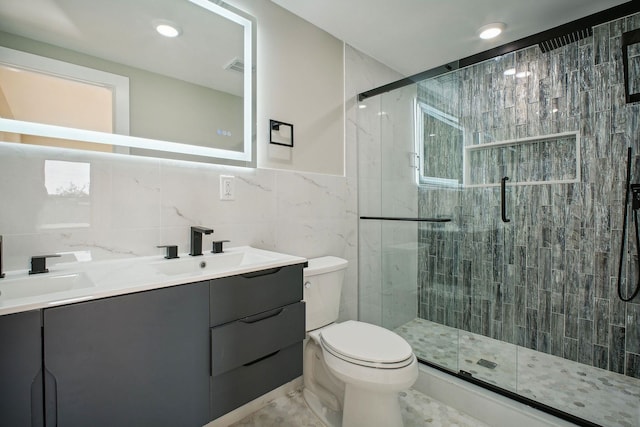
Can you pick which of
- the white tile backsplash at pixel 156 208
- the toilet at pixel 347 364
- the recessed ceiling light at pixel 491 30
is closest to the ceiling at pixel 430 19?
the recessed ceiling light at pixel 491 30

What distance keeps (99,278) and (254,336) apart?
1.87 ft

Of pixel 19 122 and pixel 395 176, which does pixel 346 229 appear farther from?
pixel 19 122

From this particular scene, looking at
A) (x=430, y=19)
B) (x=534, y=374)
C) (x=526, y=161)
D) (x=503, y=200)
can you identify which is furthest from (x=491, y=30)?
(x=534, y=374)

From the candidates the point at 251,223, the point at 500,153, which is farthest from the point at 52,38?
the point at 500,153

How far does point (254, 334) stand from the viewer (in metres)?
1.12

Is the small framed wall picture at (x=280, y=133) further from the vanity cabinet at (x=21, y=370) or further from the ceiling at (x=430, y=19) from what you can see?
the vanity cabinet at (x=21, y=370)

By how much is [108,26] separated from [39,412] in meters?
1.36

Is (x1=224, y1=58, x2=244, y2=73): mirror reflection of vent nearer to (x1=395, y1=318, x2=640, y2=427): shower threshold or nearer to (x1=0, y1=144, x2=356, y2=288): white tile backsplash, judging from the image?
(x1=0, y1=144, x2=356, y2=288): white tile backsplash

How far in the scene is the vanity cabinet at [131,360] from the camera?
0.76 metres

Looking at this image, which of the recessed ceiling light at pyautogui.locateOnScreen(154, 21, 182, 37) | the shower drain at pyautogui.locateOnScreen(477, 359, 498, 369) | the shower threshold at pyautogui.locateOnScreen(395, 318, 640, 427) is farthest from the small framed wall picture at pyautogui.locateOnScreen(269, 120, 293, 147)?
the shower drain at pyautogui.locateOnScreen(477, 359, 498, 369)

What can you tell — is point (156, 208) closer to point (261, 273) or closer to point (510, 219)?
point (261, 273)

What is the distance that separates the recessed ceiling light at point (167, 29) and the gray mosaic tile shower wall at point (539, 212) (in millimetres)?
1501

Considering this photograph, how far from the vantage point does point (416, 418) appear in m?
1.58

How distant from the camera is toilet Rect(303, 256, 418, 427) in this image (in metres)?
1.26
